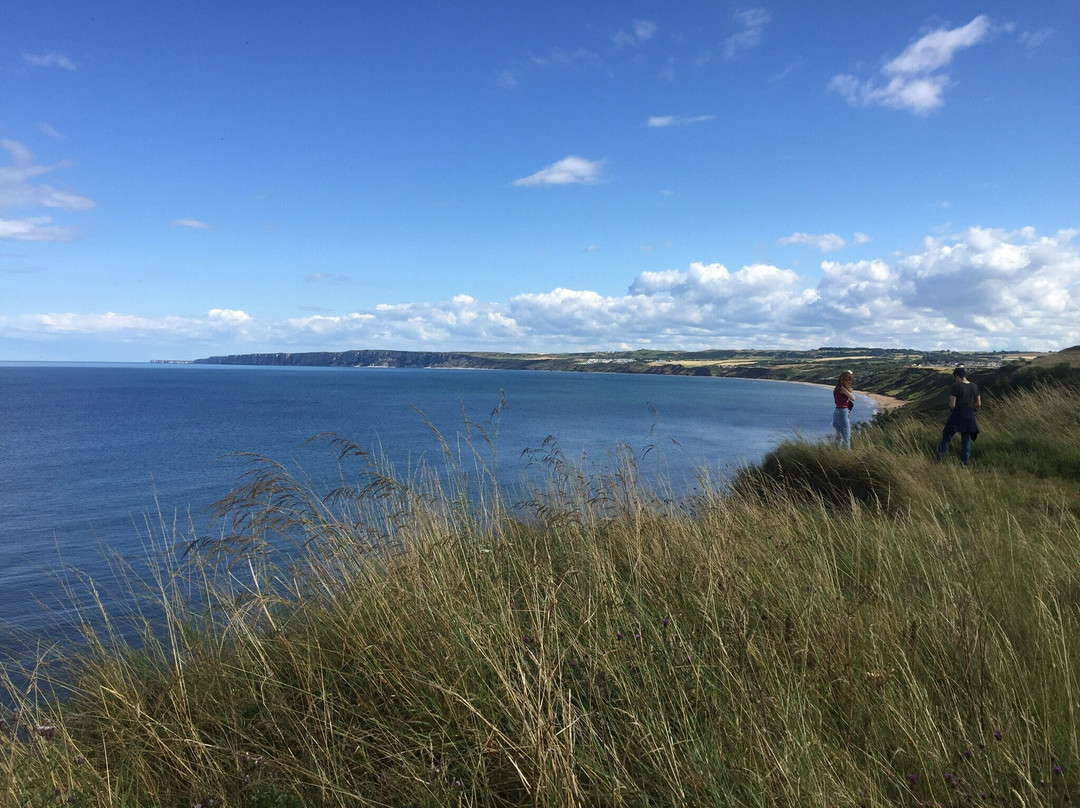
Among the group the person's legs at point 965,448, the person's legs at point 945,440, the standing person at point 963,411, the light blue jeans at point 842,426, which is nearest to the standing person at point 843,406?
the light blue jeans at point 842,426

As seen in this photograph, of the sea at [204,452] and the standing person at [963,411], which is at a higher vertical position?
the standing person at [963,411]

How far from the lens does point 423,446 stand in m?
36.1

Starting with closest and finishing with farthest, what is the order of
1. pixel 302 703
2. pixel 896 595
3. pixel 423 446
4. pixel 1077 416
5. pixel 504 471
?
pixel 302 703
pixel 896 595
pixel 1077 416
pixel 504 471
pixel 423 446

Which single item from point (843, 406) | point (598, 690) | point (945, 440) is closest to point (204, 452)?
point (843, 406)

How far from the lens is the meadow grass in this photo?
2.58 m

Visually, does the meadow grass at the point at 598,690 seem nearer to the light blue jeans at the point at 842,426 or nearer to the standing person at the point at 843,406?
the light blue jeans at the point at 842,426

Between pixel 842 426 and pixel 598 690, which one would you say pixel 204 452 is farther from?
pixel 598 690

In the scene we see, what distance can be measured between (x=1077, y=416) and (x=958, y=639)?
1317cm

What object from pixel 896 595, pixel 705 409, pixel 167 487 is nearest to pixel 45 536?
pixel 167 487

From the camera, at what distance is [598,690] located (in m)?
3.11

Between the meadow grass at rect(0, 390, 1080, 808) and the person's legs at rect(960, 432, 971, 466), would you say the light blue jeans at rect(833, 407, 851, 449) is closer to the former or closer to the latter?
the person's legs at rect(960, 432, 971, 466)

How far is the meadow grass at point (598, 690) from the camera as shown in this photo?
101 inches

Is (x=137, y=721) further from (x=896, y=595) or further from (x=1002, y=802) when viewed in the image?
(x=896, y=595)

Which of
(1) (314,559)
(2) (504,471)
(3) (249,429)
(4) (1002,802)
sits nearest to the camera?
(4) (1002,802)
